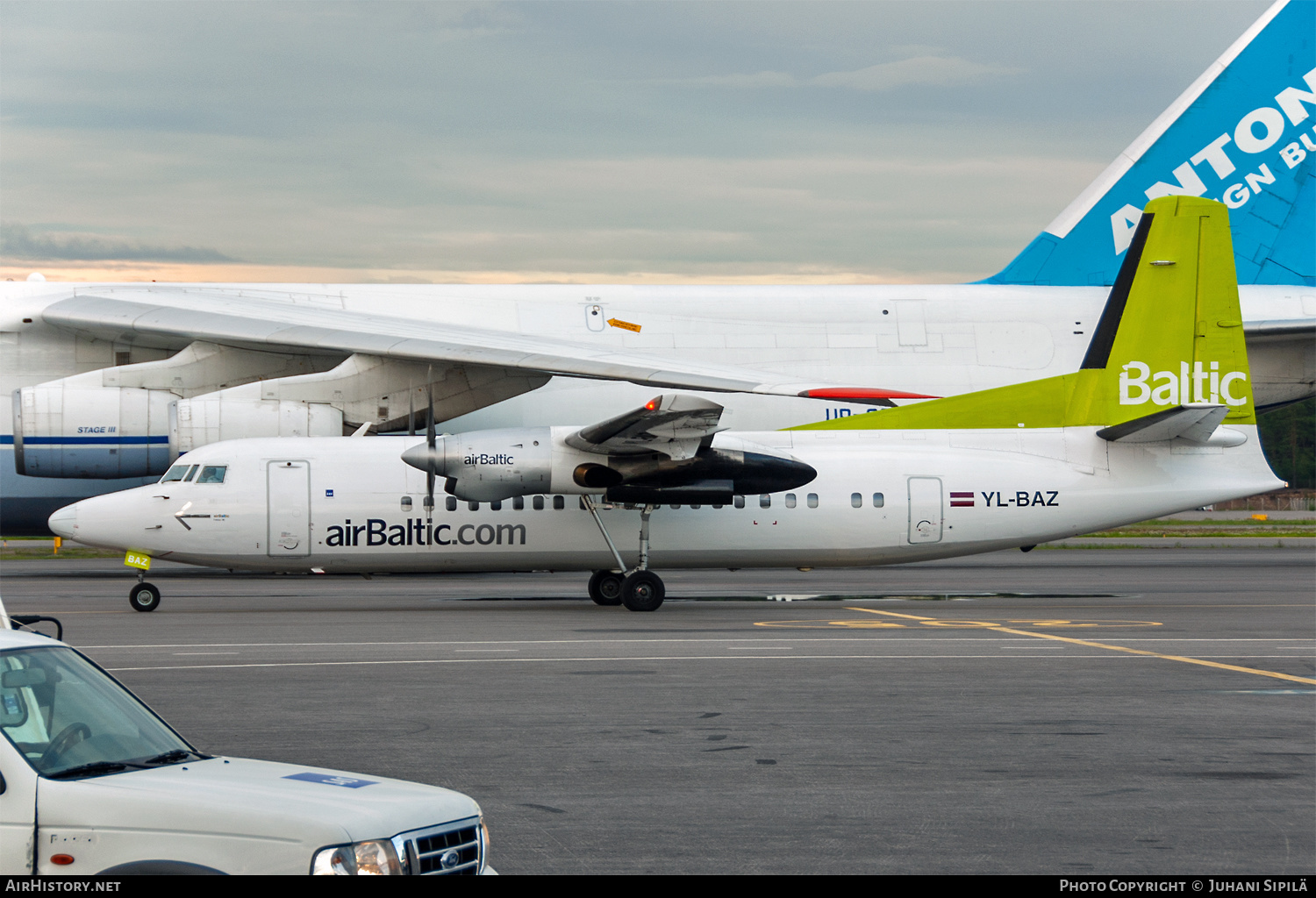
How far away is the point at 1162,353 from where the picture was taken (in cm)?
2186

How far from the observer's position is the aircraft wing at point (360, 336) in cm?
2211

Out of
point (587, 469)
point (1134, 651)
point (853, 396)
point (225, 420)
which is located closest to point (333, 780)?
point (1134, 651)

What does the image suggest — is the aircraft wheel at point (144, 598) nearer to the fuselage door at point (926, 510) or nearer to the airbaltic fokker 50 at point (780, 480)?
the airbaltic fokker 50 at point (780, 480)

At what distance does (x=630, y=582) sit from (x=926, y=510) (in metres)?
5.10

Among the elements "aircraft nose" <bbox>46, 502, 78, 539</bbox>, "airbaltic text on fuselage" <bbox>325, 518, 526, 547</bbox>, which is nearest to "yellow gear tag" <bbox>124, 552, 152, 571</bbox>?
"aircraft nose" <bbox>46, 502, 78, 539</bbox>

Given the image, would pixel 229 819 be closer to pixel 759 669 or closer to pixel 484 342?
pixel 759 669

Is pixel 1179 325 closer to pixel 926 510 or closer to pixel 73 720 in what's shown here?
pixel 926 510

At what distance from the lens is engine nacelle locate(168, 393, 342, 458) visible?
22.8 meters

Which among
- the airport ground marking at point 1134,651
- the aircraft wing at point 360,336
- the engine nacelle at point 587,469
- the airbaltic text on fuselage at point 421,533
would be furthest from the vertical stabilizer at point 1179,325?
the airbaltic text on fuselage at point 421,533

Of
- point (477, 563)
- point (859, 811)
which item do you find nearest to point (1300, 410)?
point (477, 563)

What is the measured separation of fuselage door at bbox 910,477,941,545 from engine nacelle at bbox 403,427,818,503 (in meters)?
2.11

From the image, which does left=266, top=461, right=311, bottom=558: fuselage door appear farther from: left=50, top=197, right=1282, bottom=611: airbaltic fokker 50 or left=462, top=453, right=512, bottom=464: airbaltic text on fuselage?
left=462, top=453, right=512, bottom=464: airbaltic text on fuselage

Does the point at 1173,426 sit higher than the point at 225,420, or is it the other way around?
the point at 225,420

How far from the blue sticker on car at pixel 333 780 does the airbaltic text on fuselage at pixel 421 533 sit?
1518 cm
